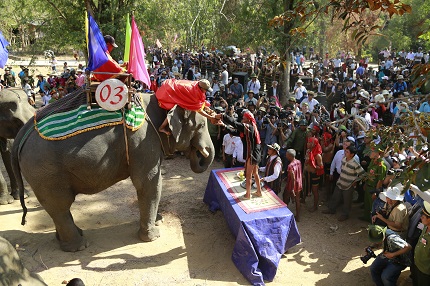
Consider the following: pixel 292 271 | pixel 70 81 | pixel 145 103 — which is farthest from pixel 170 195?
pixel 70 81

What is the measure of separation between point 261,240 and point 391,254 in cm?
177

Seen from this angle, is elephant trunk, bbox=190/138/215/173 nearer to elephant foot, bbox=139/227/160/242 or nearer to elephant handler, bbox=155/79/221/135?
elephant handler, bbox=155/79/221/135

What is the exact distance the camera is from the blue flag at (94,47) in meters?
5.62

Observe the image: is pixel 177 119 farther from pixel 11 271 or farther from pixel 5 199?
pixel 5 199

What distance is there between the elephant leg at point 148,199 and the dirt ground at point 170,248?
175 millimetres

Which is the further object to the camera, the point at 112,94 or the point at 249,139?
the point at 249,139

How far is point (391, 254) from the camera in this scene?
5.23 metres

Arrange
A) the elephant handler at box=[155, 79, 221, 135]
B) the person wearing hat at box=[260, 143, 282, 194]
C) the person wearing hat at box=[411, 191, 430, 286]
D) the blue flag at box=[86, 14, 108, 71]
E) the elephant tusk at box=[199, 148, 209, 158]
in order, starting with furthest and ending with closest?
1. the person wearing hat at box=[260, 143, 282, 194]
2. the elephant tusk at box=[199, 148, 209, 158]
3. the elephant handler at box=[155, 79, 221, 135]
4. the blue flag at box=[86, 14, 108, 71]
5. the person wearing hat at box=[411, 191, 430, 286]

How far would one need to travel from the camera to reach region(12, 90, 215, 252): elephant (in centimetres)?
570

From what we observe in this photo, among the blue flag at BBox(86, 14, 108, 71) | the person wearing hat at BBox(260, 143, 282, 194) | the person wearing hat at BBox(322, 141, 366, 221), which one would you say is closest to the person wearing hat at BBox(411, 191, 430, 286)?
the person wearing hat at BBox(322, 141, 366, 221)

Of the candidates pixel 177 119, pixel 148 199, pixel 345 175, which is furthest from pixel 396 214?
pixel 148 199

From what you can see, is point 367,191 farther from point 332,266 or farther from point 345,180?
point 332,266

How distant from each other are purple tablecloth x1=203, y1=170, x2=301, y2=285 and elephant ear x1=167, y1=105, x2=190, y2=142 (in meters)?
1.54

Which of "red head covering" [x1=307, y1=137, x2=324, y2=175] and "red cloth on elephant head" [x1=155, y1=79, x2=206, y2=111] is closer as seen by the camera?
"red cloth on elephant head" [x1=155, y1=79, x2=206, y2=111]
